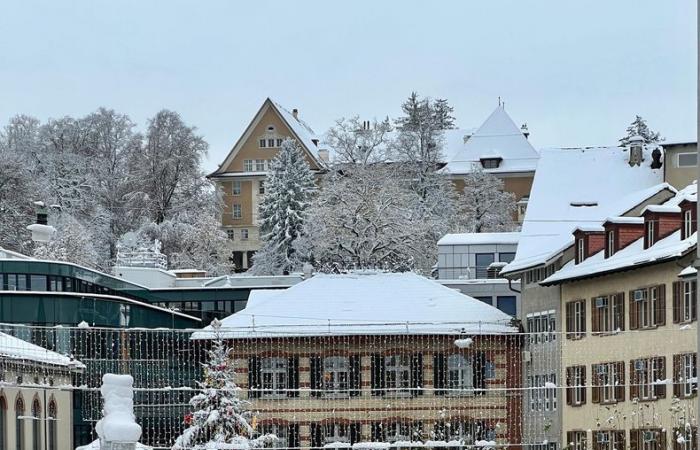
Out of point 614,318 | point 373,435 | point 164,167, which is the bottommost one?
point 373,435

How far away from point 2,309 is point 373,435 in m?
12.2

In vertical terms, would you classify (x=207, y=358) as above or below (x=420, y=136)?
below

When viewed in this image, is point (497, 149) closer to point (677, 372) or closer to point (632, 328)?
point (632, 328)

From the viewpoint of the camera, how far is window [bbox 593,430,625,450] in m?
42.4

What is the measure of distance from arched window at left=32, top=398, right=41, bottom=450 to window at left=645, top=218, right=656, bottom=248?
14.0m

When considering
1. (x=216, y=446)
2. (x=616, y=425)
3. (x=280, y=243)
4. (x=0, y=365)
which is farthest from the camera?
(x=280, y=243)

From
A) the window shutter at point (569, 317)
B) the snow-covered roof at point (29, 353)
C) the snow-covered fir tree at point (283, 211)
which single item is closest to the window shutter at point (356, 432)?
the window shutter at point (569, 317)

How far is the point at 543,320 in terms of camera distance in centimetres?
5066

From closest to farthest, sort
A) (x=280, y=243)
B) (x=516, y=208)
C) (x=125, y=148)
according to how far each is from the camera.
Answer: (x=280, y=243) < (x=516, y=208) < (x=125, y=148)

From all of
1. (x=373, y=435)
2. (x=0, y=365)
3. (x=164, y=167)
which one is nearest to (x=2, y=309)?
(x=373, y=435)

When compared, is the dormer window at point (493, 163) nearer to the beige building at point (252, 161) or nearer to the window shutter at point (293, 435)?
the beige building at point (252, 161)

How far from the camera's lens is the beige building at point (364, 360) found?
49156 mm

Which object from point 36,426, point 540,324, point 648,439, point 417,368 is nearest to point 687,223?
point 648,439

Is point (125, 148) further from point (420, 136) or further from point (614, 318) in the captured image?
point (614, 318)
